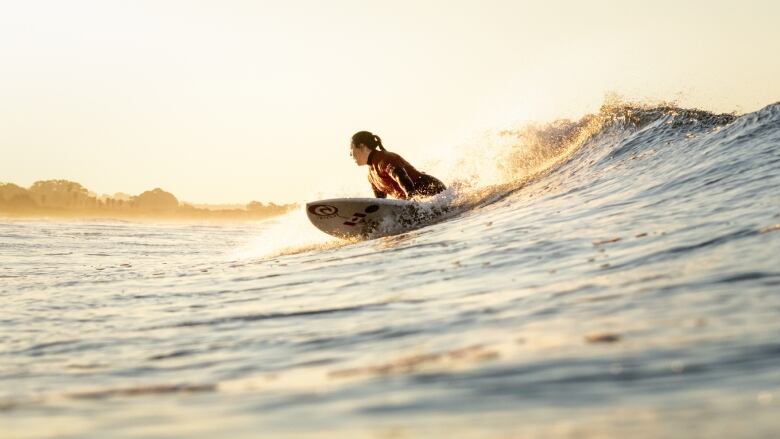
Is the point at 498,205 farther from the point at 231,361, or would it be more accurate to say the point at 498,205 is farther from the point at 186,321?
the point at 231,361

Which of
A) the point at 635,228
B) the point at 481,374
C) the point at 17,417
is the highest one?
the point at 635,228

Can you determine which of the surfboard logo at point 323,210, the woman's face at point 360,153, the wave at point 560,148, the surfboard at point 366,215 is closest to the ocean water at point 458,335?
the surfboard at point 366,215

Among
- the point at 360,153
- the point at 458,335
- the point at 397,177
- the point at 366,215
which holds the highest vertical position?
the point at 360,153

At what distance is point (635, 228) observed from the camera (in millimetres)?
5941

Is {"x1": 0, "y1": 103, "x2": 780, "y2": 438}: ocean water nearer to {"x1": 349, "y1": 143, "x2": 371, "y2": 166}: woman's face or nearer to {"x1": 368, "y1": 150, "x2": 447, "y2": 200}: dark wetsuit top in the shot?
{"x1": 368, "y1": 150, "x2": 447, "y2": 200}: dark wetsuit top

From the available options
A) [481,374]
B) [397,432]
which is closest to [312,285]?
[481,374]

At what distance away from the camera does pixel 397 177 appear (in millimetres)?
11320

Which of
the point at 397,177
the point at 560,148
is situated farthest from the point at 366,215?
the point at 560,148

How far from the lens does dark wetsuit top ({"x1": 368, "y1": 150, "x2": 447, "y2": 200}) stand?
447 inches

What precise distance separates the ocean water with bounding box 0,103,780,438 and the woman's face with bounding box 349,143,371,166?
3492mm

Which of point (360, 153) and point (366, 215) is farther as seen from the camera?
point (360, 153)

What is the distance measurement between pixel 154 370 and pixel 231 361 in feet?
1.14

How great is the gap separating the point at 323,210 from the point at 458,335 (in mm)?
7894

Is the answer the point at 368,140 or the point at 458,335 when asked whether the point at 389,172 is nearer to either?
the point at 368,140
